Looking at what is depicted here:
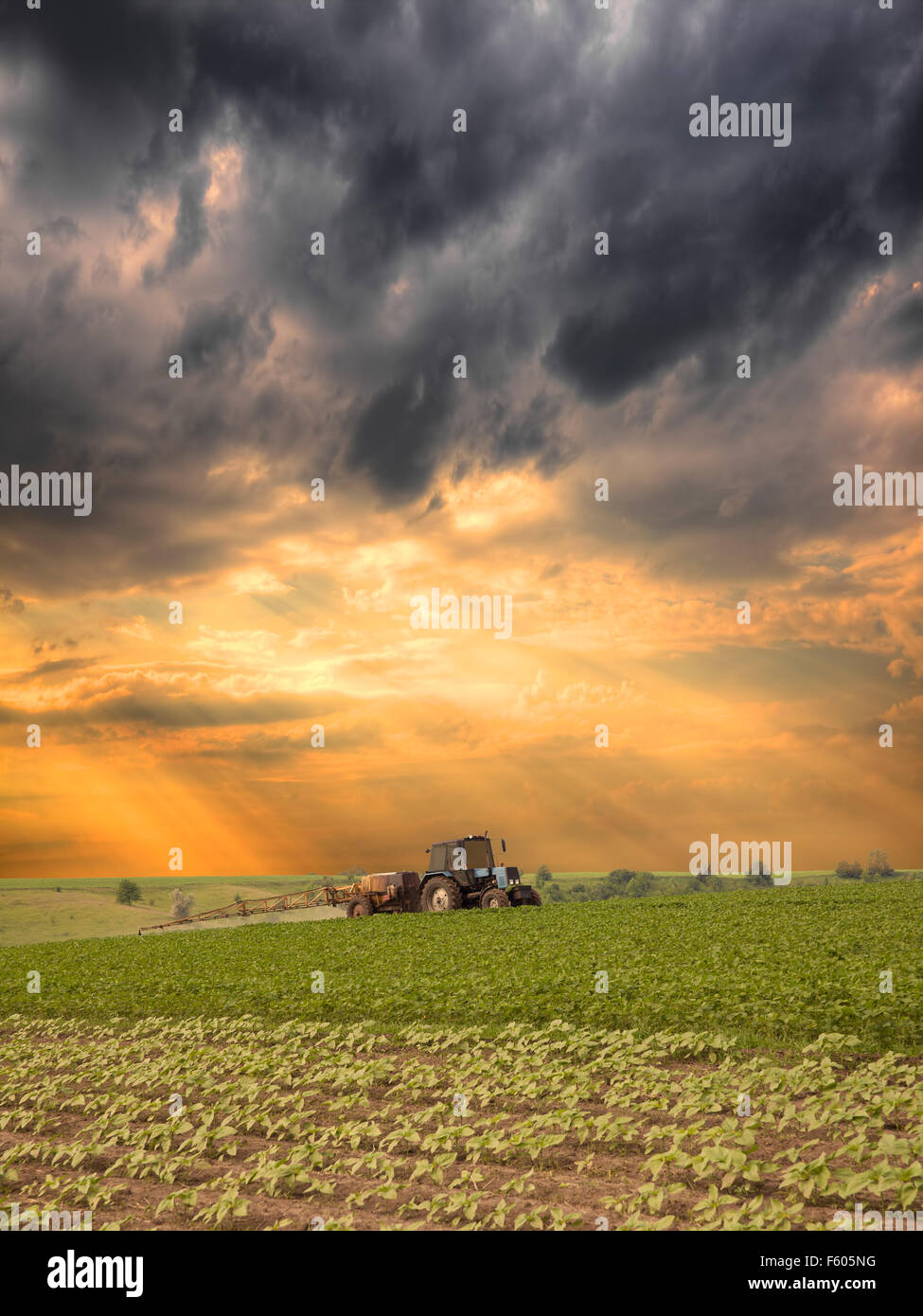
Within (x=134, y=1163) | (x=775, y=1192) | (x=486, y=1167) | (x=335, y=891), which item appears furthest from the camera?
(x=335, y=891)

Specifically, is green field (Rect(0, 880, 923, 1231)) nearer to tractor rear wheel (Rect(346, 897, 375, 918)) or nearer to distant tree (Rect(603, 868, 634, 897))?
tractor rear wheel (Rect(346, 897, 375, 918))

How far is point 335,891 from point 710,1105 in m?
37.8

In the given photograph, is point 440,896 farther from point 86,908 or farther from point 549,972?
point 86,908

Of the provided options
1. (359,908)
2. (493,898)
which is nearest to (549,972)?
(493,898)

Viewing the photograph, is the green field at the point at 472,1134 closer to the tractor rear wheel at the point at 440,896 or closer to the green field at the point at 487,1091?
the green field at the point at 487,1091

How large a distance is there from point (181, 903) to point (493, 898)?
3522 inches

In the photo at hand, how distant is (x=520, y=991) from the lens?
17.3 m

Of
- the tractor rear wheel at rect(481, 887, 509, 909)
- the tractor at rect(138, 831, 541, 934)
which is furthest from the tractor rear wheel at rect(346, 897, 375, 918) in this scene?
the tractor rear wheel at rect(481, 887, 509, 909)

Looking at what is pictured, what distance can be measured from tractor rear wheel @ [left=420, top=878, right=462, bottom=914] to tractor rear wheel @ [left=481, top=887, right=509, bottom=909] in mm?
1135

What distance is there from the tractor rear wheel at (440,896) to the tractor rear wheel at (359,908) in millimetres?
3422

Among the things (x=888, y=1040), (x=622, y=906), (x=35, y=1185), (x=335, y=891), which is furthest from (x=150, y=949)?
(x=888, y=1040)

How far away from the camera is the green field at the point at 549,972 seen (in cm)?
1465

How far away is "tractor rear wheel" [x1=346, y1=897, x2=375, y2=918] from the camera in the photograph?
42.7m
